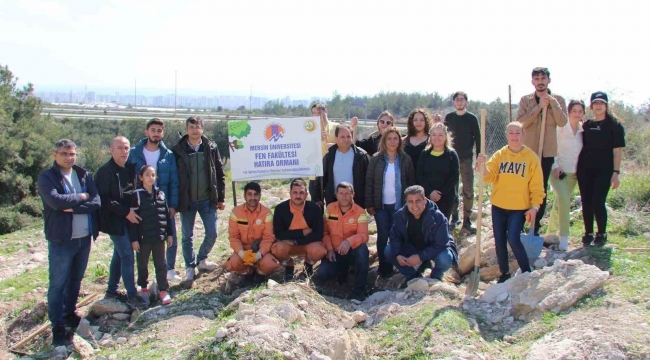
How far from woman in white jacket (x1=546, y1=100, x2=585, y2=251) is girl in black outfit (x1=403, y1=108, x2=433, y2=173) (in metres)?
1.70

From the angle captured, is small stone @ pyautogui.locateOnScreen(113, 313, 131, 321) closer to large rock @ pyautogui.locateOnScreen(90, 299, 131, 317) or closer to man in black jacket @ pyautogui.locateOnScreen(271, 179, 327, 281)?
large rock @ pyautogui.locateOnScreen(90, 299, 131, 317)

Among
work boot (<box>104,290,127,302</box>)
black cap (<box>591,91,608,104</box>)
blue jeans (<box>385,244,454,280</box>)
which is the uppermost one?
black cap (<box>591,91,608,104</box>)

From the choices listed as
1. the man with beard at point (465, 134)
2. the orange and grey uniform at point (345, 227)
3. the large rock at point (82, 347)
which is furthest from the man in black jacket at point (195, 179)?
the man with beard at point (465, 134)

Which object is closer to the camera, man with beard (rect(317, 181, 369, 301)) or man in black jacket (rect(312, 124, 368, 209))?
man with beard (rect(317, 181, 369, 301))

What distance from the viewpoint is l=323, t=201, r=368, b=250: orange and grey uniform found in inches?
268

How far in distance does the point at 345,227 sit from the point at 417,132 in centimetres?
170

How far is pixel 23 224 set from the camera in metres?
21.0

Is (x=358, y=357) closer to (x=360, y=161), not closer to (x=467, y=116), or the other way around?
(x=360, y=161)

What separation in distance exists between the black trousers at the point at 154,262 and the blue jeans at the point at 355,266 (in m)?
1.95

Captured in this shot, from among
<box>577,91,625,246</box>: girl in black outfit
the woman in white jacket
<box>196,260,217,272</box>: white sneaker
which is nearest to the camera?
<box>577,91,625,246</box>: girl in black outfit

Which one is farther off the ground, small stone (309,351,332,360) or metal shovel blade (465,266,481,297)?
metal shovel blade (465,266,481,297)

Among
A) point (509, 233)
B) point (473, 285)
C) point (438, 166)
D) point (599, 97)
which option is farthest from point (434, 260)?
point (599, 97)

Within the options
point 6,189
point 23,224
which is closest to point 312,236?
point 23,224

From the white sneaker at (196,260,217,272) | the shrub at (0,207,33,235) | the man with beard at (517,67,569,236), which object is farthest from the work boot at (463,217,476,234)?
the shrub at (0,207,33,235)
